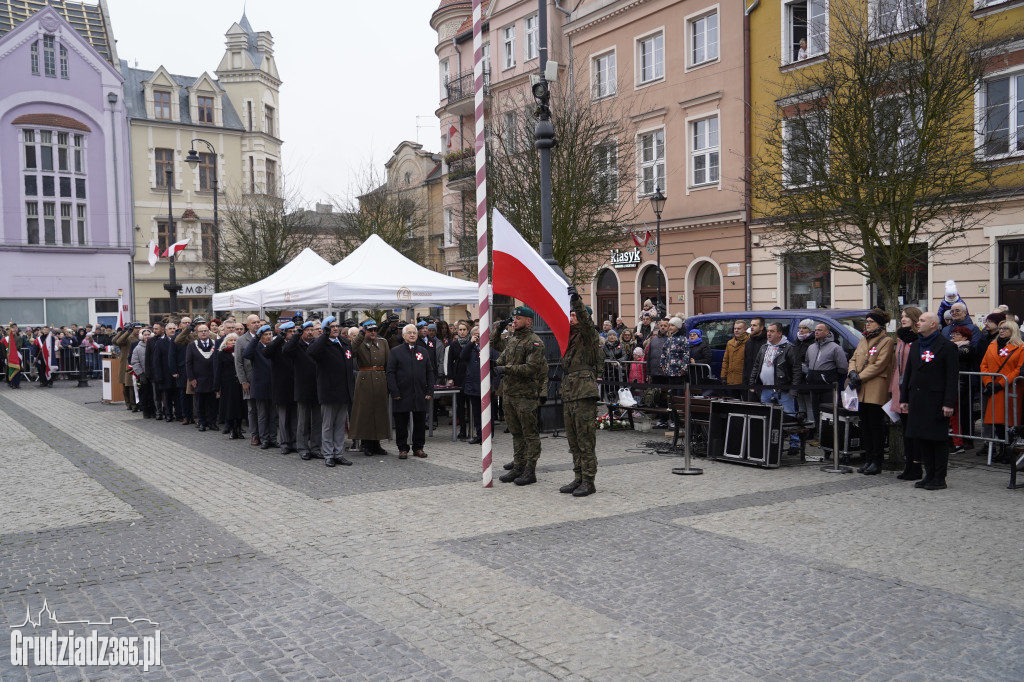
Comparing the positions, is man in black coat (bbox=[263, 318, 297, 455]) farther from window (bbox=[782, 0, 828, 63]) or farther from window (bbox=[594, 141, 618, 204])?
window (bbox=[782, 0, 828, 63])

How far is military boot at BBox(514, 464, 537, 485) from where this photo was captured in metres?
9.53

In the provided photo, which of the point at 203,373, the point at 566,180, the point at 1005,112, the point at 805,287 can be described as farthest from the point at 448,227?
the point at 203,373

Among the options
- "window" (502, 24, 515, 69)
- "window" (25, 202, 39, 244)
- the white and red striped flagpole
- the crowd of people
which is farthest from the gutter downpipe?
"window" (25, 202, 39, 244)

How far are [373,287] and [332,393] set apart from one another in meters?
4.99

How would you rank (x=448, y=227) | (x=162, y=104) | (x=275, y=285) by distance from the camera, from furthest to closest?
(x=162, y=104) < (x=448, y=227) < (x=275, y=285)

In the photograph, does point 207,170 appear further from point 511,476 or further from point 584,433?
point 584,433

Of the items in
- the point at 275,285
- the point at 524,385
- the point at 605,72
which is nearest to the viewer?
the point at 524,385

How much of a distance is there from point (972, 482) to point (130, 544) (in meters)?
8.52

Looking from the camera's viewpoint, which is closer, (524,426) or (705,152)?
(524,426)

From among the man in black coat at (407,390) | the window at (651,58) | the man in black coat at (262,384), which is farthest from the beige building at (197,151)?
the man in black coat at (407,390)

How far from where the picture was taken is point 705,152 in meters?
27.2

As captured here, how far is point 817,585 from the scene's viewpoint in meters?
5.83

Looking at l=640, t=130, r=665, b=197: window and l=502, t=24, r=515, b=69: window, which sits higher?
l=502, t=24, r=515, b=69: window

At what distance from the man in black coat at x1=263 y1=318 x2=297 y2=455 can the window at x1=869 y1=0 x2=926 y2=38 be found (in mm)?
11619
